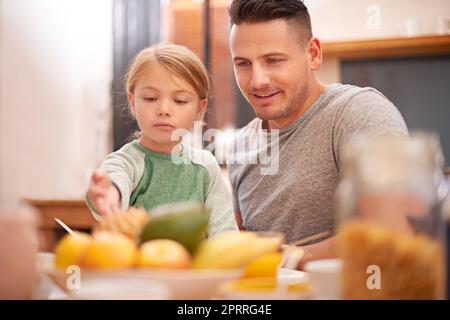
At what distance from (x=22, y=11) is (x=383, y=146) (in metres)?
1.27

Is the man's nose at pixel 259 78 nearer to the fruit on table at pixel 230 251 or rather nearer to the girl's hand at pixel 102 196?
the girl's hand at pixel 102 196

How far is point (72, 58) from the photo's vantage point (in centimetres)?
199

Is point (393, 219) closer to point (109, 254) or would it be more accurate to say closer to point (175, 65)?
point (109, 254)

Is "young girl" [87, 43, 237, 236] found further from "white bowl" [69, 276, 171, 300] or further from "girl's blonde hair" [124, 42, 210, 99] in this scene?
"white bowl" [69, 276, 171, 300]

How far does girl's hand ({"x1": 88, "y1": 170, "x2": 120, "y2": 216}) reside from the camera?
75cm

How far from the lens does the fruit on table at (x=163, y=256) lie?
58cm

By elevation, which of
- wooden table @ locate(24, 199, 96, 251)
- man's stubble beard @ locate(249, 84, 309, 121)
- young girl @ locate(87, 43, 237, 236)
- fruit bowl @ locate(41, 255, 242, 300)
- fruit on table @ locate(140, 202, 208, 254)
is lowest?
fruit bowl @ locate(41, 255, 242, 300)

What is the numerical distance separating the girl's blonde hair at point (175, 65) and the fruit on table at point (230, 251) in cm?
43

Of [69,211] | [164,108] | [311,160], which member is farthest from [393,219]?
[69,211]

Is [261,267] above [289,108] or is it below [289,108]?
below

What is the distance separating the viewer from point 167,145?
1.01 meters

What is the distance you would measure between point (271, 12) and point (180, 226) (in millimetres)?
728

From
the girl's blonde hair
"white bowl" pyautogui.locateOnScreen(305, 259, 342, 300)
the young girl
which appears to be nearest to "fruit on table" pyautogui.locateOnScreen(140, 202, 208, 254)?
"white bowl" pyautogui.locateOnScreen(305, 259, 342, 300)
